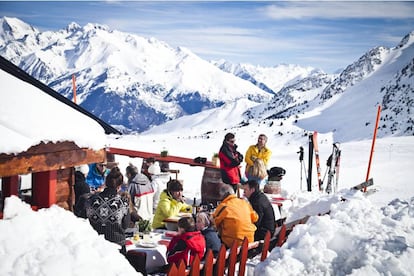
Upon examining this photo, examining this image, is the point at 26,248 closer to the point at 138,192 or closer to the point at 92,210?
the point at 92,210

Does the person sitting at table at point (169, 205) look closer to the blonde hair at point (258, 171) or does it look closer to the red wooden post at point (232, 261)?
the blonde hair at point (258, 171)

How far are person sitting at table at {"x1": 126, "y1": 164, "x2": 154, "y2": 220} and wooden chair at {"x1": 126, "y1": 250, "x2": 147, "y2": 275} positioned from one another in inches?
107

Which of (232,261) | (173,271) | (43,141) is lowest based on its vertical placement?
(232,261)

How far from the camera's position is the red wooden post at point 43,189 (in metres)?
3.43

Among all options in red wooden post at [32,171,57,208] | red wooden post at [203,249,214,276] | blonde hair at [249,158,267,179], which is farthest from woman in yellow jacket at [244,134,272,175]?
red wooden post at [32,171,57,208]

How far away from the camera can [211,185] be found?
9438 millimetres

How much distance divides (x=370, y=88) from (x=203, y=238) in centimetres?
5978

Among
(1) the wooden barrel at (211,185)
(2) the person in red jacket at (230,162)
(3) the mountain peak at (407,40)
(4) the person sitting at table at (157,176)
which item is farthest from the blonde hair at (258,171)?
(3) the mountain peak at (407,40)

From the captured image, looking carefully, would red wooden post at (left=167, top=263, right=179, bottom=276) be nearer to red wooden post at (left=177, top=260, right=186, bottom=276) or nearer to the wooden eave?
red wooden post at (left=177, top=260, right=186, bottom=276)

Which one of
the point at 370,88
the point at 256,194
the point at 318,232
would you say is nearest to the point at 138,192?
the point at 256,194

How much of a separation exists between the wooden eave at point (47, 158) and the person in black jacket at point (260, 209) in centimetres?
322

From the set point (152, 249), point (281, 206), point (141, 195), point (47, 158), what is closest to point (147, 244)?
point (152, 249)

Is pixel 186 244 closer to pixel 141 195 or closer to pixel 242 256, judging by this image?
pixel 242 256

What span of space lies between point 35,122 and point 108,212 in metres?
2.09
